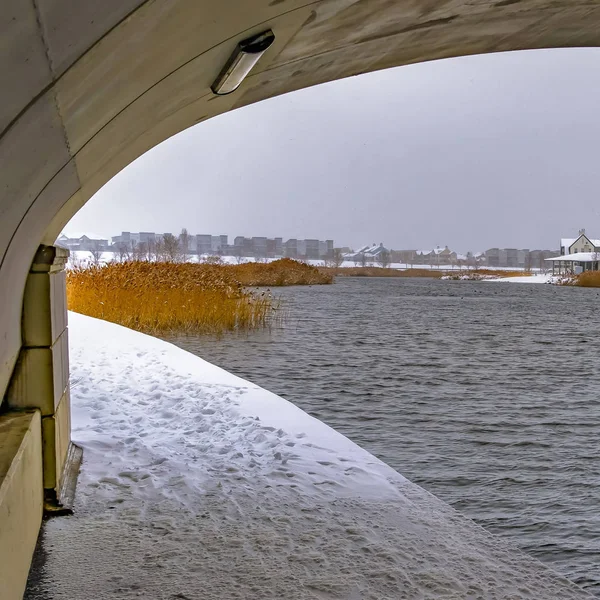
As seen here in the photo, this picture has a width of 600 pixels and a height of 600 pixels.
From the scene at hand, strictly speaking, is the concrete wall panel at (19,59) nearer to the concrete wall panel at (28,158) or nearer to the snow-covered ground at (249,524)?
the concrete wall panel at (28,158)

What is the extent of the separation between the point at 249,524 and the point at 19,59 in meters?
3.59

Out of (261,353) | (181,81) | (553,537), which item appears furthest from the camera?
(261,353)

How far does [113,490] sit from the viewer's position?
16.8 feet

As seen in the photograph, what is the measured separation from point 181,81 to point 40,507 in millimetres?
2710

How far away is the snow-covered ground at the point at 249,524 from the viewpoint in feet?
12.5

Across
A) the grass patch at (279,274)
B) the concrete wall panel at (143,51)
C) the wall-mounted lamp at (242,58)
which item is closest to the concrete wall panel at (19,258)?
the concrete wall panel at (143,51)

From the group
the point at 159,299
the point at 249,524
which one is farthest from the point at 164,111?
the point at 159,299

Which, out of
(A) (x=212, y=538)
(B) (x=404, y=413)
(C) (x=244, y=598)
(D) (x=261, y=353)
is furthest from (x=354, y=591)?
(D) (x=261, y=353)

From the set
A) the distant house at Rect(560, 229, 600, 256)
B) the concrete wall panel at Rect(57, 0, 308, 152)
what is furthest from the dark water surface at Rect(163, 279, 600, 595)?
the distant house at Rect(560, 229, 600, 256)

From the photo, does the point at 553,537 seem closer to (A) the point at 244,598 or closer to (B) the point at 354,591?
(B) the point at 354,591

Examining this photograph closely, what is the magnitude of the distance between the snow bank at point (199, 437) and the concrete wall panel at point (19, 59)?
12.0 ft

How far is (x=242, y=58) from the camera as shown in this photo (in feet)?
11.5

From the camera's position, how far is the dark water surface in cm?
641

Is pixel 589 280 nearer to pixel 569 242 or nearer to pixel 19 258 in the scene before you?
pixel 569 242
